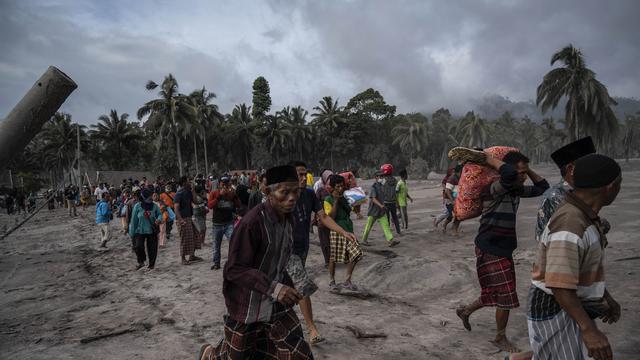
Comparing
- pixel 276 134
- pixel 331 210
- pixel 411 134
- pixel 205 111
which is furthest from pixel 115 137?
pixel 331 210

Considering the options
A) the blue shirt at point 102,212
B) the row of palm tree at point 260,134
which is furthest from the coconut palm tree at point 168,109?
the blue shirt at point 102,212

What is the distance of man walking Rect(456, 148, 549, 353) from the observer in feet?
12.1

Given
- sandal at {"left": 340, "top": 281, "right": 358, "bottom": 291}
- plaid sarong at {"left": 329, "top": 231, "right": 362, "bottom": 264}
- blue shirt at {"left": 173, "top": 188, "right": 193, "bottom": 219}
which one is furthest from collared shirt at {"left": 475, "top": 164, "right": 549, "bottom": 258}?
blue shirt at {"left": 173, "top": 188, "right": 193, "bottom": 219}

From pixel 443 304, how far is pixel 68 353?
439 centimetres

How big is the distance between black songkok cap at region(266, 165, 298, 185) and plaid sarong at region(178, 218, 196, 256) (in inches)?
250

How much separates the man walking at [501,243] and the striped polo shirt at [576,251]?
1.66 metres

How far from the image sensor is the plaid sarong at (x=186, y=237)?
8.47 meters

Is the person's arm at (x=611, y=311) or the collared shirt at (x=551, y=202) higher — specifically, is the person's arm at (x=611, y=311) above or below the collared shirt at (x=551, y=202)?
below

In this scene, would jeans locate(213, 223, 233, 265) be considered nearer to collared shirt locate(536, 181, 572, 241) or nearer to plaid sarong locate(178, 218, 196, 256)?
plaid sarong locate(178, 218, 196, 256)

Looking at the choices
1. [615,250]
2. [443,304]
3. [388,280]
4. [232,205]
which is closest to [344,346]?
[443,304]

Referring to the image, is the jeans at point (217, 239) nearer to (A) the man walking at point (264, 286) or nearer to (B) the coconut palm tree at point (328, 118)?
(A) the man walking at point (264, 286)

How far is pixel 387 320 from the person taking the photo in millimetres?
4777

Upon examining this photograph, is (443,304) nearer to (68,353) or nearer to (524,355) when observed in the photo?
(524,355)

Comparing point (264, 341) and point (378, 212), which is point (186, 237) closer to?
point (378, 212)
